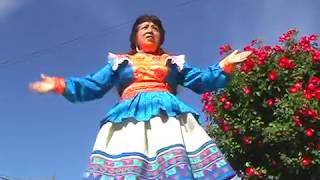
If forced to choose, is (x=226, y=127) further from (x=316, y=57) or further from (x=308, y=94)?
(x=316, y=57)

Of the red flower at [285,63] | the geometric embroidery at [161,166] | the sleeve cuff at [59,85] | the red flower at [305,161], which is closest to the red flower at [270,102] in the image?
the red flower at [285,63]

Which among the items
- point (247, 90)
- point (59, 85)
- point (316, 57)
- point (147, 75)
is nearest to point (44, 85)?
point (59, 85)

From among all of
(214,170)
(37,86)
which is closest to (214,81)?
(214,170)

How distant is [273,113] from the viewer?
257 inches

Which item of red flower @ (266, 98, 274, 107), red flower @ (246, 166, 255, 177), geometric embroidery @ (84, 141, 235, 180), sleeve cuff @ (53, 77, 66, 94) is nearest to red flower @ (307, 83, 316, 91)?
red flower @ (266, 98, 274, 107)

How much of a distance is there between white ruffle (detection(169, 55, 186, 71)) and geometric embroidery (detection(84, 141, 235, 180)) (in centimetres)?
59

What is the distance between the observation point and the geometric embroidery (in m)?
3.28

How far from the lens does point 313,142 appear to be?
6359 millimetres

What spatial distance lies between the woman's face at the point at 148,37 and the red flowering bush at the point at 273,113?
2.56 m

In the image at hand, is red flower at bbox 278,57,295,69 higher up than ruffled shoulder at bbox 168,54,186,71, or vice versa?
red flower at bbox 278,57,295,69

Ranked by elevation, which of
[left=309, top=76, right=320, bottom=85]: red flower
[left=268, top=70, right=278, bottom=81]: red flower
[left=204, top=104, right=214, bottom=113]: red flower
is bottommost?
Answer: [left=309, top=76, right=320, bottom=85]: red flower

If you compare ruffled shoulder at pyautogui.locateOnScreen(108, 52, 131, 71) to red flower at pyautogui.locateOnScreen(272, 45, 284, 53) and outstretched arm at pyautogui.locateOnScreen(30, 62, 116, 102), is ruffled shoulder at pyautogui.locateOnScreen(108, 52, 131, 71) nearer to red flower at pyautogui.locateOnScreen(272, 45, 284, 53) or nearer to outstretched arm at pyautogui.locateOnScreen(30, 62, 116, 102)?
outstretched arm at pyautogui.locateOnScreen(30, 62, 116, 102)

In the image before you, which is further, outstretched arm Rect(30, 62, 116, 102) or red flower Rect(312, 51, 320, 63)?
red flower Rect(312, 51, 320, 63)

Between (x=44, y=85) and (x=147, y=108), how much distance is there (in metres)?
0.56
